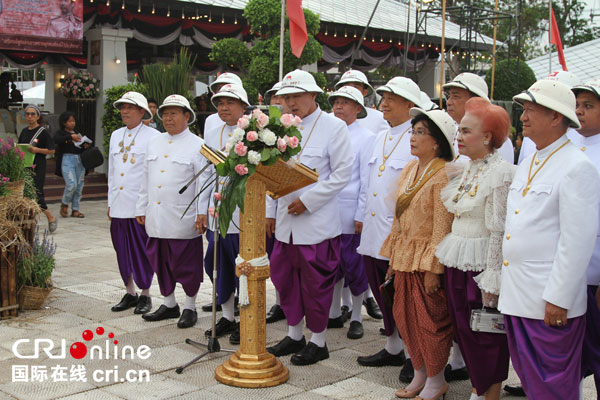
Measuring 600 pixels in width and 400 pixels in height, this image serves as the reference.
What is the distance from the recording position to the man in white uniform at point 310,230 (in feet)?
16.3

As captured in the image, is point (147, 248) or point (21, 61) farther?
point (21, 61)

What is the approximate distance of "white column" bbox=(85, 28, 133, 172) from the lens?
14883mm

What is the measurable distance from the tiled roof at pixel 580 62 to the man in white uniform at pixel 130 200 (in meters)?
19.4

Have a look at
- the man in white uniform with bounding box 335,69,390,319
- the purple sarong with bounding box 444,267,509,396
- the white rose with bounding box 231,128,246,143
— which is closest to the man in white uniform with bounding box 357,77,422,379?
the purple sarong with bounding box 444,267,509,396

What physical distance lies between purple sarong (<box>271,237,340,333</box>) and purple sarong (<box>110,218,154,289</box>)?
64.6 inches

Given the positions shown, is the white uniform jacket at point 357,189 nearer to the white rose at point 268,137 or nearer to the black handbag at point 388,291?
the black handbag at point 388,291

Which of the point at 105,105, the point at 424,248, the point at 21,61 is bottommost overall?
the point at 424,248

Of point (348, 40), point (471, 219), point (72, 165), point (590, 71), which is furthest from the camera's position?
point (590, 71)

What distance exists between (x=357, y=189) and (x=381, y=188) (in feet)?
2.91

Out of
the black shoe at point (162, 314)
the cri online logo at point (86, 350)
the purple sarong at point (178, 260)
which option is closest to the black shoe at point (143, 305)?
the black shoe at point (162, 314)

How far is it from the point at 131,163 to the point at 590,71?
2053 centimetres

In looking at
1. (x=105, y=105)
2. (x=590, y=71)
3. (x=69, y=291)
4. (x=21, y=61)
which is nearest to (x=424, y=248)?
(x=69, y=291)

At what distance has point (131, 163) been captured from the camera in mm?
6359

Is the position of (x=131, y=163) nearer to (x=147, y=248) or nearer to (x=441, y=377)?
(x=147, y=248)
